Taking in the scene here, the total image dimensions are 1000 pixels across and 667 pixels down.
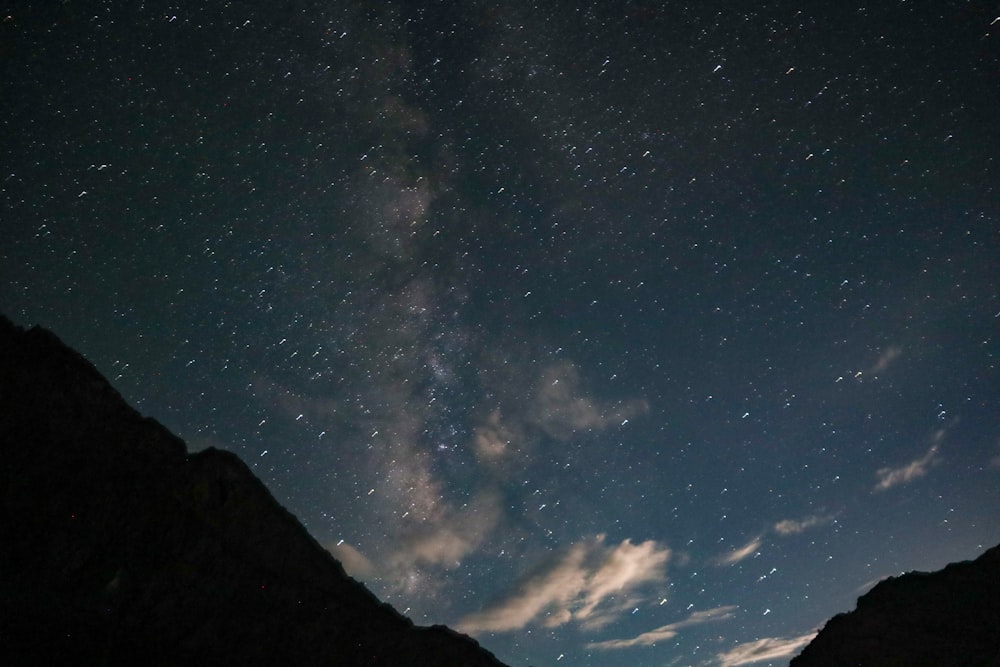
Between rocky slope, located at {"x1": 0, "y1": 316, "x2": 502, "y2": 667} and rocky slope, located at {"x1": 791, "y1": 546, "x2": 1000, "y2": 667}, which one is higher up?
rocky slope, located at {"x1": 0, "y1": 316, "x2": 502, "y2": 667}

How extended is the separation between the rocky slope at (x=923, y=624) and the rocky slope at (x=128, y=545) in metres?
15.9

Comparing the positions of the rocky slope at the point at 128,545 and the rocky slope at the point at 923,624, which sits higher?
the rocky slope at the point at 128,545

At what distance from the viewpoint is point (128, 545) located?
10.3 metres

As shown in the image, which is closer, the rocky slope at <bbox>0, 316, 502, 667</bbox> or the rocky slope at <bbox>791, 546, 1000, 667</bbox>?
the rocky slope at <bbox>0, 316, 502, 667</bbox>

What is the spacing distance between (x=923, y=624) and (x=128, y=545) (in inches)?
910

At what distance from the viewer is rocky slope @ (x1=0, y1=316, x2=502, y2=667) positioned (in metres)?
9.41

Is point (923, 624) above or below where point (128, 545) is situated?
below

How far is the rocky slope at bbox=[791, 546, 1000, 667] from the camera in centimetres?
1516

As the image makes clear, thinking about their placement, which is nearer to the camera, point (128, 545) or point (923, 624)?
point (128, 545)

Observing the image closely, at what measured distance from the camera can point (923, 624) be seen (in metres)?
16.0

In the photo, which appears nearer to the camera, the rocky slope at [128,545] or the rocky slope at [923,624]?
the rocky slope at [128,545]

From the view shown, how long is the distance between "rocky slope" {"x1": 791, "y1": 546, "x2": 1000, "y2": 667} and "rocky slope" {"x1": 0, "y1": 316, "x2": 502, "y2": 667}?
15881 mm

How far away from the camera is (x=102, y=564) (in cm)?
991

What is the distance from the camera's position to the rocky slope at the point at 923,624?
597 inches
